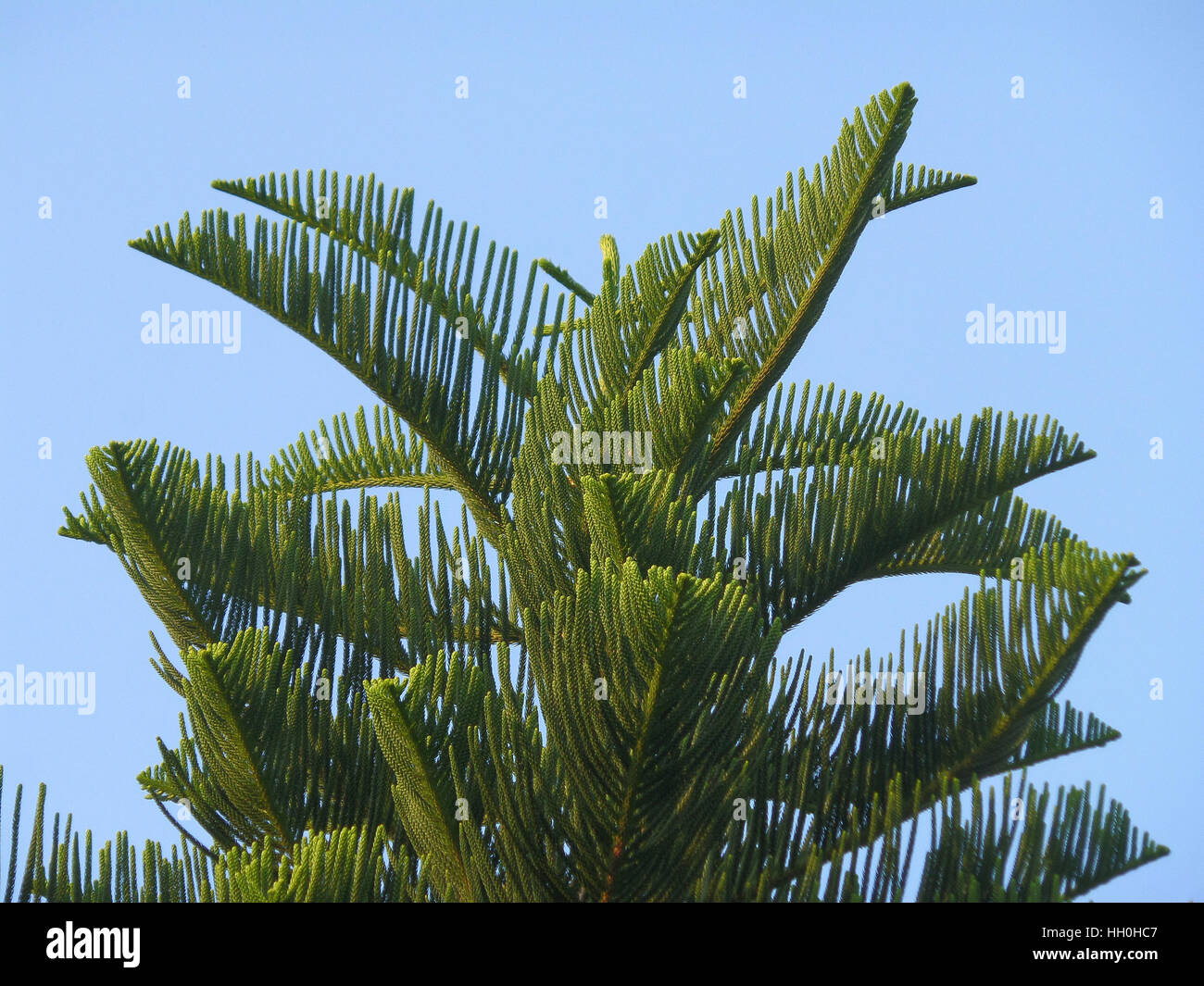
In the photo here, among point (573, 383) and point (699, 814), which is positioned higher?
point (573, 383)

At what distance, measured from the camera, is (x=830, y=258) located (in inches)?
118

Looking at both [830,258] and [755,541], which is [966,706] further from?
[830,258]

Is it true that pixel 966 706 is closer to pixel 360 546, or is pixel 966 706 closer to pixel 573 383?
pixel 573 383

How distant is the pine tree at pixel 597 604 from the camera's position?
7.41 feet

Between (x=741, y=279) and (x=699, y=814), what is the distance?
50.6 inches

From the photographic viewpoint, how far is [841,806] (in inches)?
107

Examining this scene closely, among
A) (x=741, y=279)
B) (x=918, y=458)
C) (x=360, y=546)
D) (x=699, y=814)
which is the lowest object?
(x=699, y=814)

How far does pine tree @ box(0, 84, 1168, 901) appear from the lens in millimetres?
2258

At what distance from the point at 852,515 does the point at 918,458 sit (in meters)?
0.20

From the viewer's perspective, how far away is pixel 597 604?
7.25 ft
